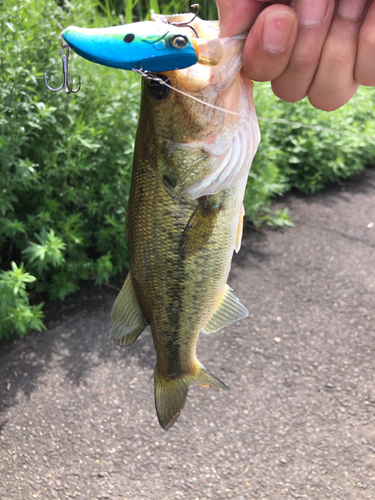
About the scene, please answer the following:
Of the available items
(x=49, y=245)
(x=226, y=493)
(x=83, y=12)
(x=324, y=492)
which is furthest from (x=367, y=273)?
(x=83, y=12)

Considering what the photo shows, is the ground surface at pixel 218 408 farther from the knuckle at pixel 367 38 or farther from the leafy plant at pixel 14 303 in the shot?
the knuckle at pixel 367 38

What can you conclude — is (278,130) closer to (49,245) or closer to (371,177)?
(371,177)

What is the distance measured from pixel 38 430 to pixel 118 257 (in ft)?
5.13

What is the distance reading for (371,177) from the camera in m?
6.71

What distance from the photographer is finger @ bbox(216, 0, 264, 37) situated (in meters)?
1.09

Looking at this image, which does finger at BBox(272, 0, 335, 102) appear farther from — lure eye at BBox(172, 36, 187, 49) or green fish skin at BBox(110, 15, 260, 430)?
lure eye at BBox(172, 36, 187, 49)

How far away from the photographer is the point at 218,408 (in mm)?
3221

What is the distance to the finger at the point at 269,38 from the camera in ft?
3.49

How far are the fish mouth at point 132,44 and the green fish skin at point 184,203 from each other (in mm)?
188

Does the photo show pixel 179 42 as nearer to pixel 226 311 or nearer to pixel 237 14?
pixel 237 14

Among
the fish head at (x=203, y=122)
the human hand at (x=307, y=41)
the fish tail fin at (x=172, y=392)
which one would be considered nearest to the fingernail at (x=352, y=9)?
the human hand at (x=307, y=41)

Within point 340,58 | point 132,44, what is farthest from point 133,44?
point 340,58

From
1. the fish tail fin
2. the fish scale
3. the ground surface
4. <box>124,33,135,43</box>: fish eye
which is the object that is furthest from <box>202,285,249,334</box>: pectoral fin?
the ground surface

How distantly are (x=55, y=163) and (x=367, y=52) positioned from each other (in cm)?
251
